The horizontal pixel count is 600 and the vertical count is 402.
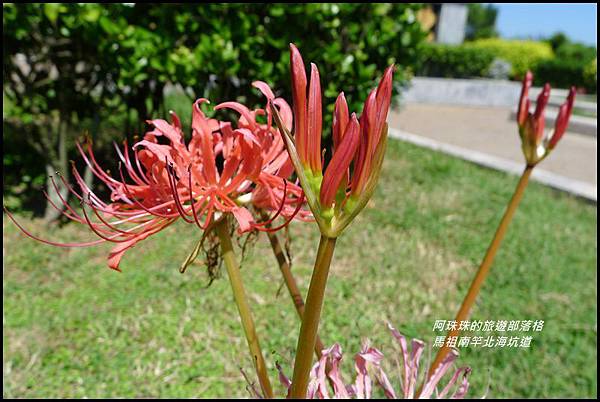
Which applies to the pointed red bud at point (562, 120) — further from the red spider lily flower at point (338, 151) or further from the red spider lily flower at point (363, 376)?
the red spider lily flower at point (338, 151)

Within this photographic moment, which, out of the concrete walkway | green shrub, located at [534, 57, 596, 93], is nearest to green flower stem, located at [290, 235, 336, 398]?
the concrete walkway

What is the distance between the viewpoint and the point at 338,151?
421 millimetres

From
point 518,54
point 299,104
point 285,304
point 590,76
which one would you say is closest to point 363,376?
point 299,104

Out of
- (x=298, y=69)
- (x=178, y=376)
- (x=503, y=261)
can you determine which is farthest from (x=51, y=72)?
(x=298, y=69)

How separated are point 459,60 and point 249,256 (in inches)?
543

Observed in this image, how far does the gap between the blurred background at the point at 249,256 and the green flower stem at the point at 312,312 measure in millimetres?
1252

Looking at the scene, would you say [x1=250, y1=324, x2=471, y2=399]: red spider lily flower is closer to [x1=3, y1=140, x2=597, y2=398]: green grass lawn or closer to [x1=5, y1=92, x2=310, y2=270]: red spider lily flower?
[x1=5, y1=92, x2=310, y2=270]: red spider lily flower

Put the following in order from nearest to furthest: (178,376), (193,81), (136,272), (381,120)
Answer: (381,120) → (178,376) → (136,272) → (193,81)

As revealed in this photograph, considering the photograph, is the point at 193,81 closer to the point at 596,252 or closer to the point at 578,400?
the point at 578,400

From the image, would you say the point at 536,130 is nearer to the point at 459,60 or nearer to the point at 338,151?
the point at 338,151

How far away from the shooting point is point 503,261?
3.19 meters

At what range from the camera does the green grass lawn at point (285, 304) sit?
2127 mm

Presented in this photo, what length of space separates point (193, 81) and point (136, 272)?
1121mm

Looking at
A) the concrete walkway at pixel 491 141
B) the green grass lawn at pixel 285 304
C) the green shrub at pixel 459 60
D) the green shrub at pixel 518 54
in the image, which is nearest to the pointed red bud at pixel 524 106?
the green grass lawn at pixel 285 304
